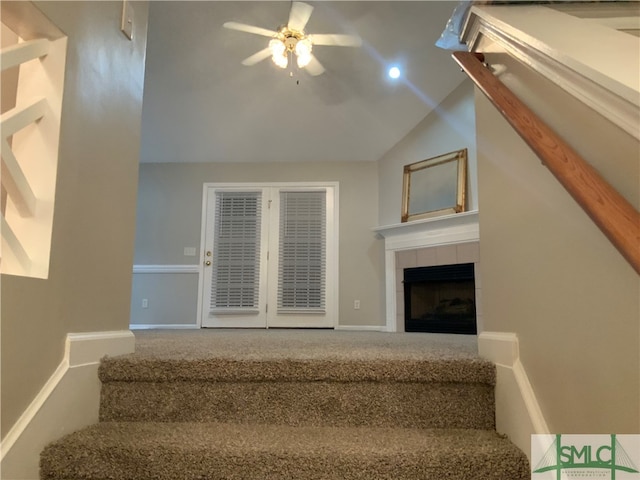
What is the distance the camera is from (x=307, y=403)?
1.35 metres

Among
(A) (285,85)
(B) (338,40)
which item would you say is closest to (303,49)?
(B) (338,40)

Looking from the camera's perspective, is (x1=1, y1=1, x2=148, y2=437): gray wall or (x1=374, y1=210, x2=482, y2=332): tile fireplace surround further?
(x1=374, y1=210, x2=482, y2=332): tile fireplace surround

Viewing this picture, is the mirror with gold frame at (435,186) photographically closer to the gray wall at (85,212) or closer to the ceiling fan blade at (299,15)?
the ceiling fan blade at (299,15)

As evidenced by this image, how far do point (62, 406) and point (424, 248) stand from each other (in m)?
4.15

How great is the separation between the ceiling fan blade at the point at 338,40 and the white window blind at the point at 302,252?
7.00 ft

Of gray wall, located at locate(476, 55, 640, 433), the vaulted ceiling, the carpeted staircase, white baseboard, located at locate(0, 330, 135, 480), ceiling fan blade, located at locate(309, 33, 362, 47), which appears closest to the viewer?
gray wall, located at locate(476, 55, 640, 433)

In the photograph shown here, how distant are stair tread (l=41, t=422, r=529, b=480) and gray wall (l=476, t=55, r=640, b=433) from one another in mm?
230

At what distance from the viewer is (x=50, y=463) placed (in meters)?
1.10

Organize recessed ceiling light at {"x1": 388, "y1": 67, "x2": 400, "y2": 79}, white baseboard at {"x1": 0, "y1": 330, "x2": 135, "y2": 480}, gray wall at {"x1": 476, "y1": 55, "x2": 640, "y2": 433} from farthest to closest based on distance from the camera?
recessed ceiling light at {"x1": 388, "y1": 67, "x2": 400, "y2": 79} → white baseboard at {"x1": 0, "y1": 330, "x2": 135, "y2": 480} → gray wall at {"x1": 476, "y1": 55, "x2": 640, "y2": 433}

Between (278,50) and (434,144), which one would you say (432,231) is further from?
(278,50)

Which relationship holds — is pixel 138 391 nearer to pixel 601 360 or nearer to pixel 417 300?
pixel 601 360

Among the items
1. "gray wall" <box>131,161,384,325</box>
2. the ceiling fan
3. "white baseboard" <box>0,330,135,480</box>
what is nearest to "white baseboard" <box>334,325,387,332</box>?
"gray wall" <box>131,161,384,325</box>

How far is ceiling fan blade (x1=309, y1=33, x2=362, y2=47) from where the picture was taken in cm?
350

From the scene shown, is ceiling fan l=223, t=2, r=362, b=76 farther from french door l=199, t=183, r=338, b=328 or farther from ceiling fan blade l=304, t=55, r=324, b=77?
french door l=199, t=183, r=338, b=328
